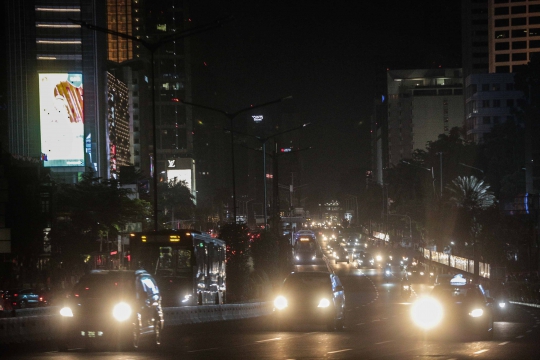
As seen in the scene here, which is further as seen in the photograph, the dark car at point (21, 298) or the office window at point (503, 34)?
the office window at point (503, 34)

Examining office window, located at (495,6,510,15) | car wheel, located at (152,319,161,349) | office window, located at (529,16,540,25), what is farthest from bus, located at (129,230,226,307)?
office window, located at (529,16,540,25)

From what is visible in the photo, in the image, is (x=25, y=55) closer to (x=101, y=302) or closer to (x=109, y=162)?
(x=109, y=162)

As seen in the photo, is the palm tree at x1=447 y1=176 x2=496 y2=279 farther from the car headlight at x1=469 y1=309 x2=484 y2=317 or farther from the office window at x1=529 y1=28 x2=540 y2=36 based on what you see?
the office window at x1=529 y1=28 x2=540 y2=36

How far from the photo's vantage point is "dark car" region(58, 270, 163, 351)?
1833 centimetres

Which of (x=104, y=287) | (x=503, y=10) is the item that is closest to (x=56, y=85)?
(x=104, y=287)

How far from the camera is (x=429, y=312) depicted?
934 inches

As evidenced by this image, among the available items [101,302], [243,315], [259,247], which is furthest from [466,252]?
[101,302]

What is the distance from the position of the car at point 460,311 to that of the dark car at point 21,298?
22302 mm

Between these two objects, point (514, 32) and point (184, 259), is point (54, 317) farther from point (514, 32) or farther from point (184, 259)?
point (514, 32)

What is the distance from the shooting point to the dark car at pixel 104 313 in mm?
18328

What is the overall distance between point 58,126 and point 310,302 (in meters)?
93.7

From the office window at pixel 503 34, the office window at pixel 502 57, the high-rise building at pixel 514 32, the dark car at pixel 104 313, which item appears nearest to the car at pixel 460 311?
the dark car at pixel 104 313

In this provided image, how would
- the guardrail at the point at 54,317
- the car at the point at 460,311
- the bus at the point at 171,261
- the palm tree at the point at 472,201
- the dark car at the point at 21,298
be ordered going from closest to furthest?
the guardrail at the point at 54,317 → the car at the point at 460,311 → the bus at the point at 171,261 → the dark car at the point at 21,298 → the palm tree at the point at 472,201

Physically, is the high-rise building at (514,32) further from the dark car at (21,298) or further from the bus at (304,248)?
the dark car at (21,298)
